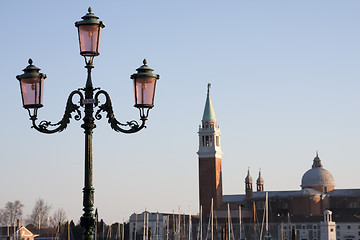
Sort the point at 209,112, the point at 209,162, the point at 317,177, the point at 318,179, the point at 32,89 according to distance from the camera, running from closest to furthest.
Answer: the point at 32,89 → the point at 209,162 → the point at 209,112 → the point at 318,179 → the point at 317,177

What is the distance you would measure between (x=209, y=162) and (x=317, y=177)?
14039mm

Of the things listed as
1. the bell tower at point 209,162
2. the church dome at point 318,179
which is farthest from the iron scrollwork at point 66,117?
the church dome at point 318,179

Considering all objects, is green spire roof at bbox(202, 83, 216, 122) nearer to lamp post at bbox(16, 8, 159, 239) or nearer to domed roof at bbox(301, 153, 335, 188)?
domed roof at bbox(301, 153, 335, 188)

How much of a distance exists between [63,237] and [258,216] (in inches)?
1060

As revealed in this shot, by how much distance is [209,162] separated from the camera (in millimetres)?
86250

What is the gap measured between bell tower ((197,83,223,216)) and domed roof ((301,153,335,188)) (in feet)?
37.3

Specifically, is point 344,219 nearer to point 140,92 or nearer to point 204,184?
point 204,184

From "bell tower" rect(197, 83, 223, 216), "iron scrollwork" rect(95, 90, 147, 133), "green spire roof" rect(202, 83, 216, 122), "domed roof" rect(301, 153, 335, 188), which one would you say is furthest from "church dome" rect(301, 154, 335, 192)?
"iron scrollwork" rect(95, 90, 147, 133)

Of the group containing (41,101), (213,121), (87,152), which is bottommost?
(87,152)

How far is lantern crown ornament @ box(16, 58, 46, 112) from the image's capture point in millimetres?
10500

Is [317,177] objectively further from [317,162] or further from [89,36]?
[89,36]

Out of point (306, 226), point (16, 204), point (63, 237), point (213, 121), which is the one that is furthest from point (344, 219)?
point (16, 204)

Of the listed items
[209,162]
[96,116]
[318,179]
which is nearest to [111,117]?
[96,116]

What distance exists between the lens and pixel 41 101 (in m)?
10.5
